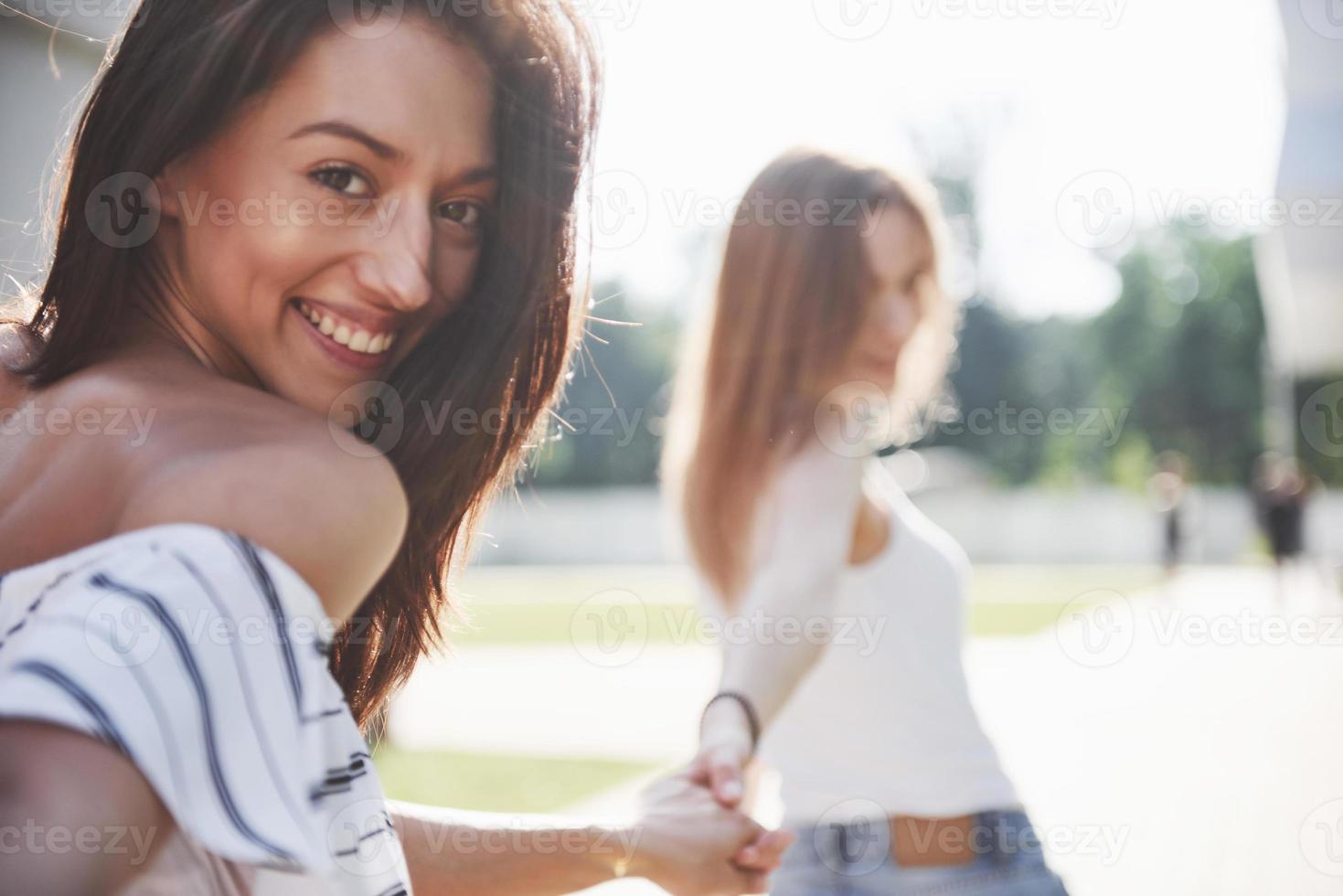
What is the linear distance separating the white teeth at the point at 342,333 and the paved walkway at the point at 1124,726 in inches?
89.9

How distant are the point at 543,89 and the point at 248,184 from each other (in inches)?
18.1

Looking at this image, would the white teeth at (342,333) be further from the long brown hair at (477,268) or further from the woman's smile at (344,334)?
the long brown hair at (477,268)

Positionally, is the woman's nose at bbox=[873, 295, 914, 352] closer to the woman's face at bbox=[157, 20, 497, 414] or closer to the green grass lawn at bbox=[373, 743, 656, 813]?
the woman's face at bbox=[157, 20, 497, 414]

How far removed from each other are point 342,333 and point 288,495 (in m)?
0.53

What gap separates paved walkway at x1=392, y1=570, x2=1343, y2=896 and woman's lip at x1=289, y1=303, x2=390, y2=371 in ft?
7.41

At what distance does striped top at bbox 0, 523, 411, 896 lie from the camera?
86 cm

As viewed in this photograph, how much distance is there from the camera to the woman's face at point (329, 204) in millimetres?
1393

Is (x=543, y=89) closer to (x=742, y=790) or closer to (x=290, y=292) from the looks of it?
(x=290, y=292)

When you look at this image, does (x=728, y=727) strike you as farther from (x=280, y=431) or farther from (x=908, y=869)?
A: (x=280, y=431)

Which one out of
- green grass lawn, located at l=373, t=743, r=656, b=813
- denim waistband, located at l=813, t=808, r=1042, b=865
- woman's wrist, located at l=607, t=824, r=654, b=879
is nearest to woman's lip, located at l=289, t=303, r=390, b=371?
woman's wrist, located at l=607, t=824, r=654, b=879

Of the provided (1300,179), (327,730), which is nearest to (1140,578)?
(1300,179)

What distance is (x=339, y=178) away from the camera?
1399mm

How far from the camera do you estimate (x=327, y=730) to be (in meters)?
1.02

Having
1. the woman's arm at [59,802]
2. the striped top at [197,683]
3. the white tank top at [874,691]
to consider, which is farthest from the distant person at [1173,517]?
the woman's arm at [59,802]
